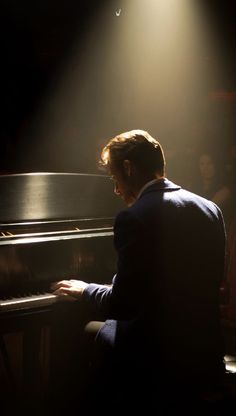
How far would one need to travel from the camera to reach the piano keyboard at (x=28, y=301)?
2357 millimetres

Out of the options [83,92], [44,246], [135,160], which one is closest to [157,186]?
[135,160]

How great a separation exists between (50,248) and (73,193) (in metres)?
0.50

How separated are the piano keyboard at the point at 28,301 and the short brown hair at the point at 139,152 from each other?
78cm

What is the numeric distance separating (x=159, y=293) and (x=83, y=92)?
14.5ft

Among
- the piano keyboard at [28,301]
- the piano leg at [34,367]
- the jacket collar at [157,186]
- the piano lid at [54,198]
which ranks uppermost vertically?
the jacket collar at [157,186]

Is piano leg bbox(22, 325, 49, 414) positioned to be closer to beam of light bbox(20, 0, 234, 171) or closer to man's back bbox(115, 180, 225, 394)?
man's back bbox(115, 180, 225, 394)

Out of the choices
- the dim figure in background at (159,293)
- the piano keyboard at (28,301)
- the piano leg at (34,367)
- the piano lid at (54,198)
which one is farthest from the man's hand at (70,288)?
the piano lid at (54,198)

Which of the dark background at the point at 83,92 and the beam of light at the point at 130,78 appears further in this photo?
the beam of light at the point at 130,78

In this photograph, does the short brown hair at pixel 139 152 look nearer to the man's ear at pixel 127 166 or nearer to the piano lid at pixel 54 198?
the man's ear at pixel 127 166

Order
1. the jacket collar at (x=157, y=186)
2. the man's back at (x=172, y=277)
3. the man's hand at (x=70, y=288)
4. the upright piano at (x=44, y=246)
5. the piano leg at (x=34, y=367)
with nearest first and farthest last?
the man's back at (x=172, y=277) < the jacket collar at (x=157, y=186) < the man's hand at (x=70, y=288) < the upright piano at (x=44, y=246) < the piano leg at (x=34, y=367)

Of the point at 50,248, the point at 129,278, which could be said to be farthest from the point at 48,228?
the point at 129,278

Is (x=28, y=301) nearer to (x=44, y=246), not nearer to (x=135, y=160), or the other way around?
(x=44, y=246)

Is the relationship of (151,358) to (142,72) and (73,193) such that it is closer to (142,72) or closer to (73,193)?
(73,193)

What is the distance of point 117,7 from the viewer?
4.82m
